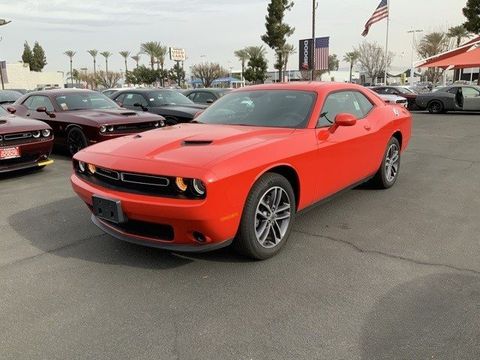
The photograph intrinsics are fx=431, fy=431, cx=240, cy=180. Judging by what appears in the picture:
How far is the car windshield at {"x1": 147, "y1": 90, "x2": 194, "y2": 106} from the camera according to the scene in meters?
11.0

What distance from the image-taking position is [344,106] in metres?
4.71

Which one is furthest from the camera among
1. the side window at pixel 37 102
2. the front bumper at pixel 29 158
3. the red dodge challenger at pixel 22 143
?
the side window at pixel 37 102

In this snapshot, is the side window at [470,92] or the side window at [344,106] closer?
the side window at [344,106]

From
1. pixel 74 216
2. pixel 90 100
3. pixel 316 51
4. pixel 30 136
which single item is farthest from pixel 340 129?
pixel 316 51

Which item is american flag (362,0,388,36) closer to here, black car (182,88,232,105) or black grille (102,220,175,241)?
black car (182,88,232,105)

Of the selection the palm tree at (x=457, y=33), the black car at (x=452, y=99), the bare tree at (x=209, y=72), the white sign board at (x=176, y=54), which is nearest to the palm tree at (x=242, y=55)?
the bare tree at (x=209, y=72)

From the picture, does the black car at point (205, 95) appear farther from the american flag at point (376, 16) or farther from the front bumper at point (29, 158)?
the american flag at point (376, 16)

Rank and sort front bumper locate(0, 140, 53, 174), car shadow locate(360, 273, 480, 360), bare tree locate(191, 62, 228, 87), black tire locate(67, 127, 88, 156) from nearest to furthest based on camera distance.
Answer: car shadow locate(360, 273, 480, 360), front bumper locate(0, 140, 53, 174), black tire locate(67, 127, 88, 156), bare tree locate(191, 62, 228, 87)

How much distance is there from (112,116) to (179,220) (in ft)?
18.6

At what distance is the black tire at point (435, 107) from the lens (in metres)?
19.2

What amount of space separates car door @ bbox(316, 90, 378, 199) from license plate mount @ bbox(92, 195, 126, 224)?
183cm

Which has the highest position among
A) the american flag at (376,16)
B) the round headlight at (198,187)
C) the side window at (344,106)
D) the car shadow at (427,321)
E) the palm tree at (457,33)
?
the palm tree at (457,33)

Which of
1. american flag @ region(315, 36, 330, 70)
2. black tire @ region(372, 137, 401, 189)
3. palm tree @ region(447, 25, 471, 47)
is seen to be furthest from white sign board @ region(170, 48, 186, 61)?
black tire @ region(372, 137, 401, 189)

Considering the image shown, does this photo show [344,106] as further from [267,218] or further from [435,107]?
[435,107]
